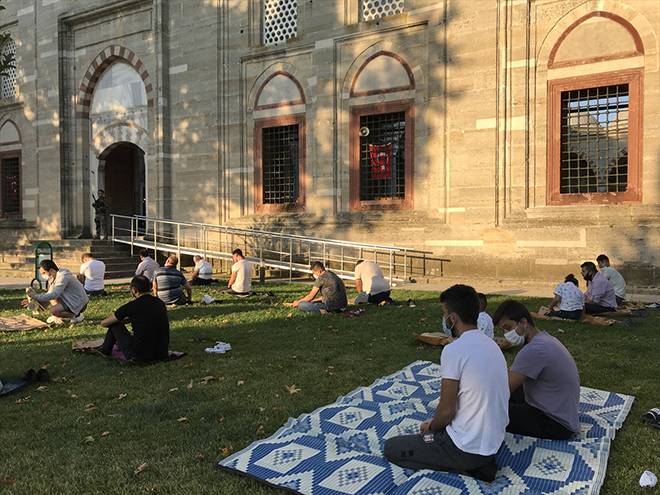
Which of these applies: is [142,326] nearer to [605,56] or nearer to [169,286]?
[169,286]

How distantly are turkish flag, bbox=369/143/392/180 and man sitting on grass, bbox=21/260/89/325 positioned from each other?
981 centimetres

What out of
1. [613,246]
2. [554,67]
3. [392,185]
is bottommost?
[613,246]

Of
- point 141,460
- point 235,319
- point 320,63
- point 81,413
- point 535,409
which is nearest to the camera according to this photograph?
point 141,460

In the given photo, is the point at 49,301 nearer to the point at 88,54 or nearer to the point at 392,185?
the point at 392,185

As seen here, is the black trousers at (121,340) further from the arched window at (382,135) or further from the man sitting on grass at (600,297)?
the arched window at (382,135)

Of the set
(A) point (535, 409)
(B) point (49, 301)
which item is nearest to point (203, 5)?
(B) point (49, 301)

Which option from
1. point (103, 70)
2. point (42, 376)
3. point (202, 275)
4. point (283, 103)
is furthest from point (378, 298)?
point (103, 70)

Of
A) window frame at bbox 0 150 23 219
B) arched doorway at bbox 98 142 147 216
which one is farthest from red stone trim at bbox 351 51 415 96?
window frame at bbox 0 150 23 219

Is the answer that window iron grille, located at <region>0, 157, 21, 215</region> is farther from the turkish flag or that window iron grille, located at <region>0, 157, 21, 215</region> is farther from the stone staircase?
the turkish flag

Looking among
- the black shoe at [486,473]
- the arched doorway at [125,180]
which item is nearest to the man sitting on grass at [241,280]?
the black shoe at [486,473]

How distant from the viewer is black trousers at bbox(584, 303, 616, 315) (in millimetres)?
10547

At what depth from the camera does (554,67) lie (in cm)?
1484

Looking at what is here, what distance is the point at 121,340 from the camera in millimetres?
7137

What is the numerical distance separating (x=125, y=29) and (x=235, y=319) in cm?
1614
